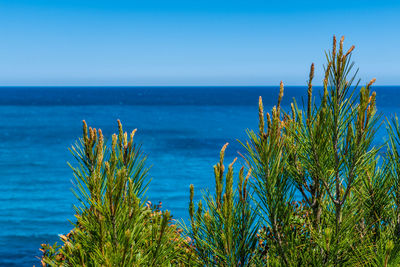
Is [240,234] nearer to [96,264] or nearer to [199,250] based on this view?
[199,250]

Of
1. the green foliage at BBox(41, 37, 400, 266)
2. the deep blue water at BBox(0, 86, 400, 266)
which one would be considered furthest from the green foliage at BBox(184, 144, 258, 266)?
the deep blue water at BBox(0, 86, 400, 266)

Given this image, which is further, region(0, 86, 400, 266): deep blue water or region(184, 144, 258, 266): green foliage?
region(0, 86, 400, 266): deep blue water

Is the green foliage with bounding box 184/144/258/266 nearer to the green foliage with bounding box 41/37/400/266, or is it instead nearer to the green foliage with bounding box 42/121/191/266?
the green foliage with bounding box 41/37/400/266

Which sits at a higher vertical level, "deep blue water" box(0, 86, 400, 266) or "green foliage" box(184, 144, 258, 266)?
"green foliage" box(184, 144, 258, 266)

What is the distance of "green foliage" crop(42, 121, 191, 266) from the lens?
2.40 meters

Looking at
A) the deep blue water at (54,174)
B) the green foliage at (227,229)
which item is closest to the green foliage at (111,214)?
the green foliage at (227,229)

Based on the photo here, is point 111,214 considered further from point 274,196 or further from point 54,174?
point 54,174

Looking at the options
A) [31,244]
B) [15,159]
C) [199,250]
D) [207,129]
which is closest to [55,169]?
[15,159]

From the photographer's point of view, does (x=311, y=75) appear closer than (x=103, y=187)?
No

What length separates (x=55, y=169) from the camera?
36594mm

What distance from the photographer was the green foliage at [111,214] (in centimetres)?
240

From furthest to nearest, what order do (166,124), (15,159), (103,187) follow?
(166,124)
(15,159)
(103,187)

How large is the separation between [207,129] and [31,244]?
4491cm

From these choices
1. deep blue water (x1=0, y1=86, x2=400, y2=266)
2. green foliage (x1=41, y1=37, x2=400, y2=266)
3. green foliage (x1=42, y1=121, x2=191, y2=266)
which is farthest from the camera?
deep blue water (x1=0, y1=86, x2=400, y2=266)
